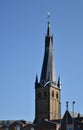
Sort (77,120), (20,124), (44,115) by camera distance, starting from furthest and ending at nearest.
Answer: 1. (44,115)
2. (20,124)
3. (77,120)

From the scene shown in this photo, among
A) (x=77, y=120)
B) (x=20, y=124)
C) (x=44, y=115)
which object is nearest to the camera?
(x=77, y=120)

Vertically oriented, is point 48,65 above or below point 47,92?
above

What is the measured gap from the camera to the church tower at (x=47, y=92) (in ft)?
414

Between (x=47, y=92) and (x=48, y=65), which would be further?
(x=48, y=65)

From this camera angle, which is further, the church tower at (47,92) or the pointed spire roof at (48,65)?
the pointed spire roof at (48,65)

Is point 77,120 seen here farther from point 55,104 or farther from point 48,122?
point 55,104

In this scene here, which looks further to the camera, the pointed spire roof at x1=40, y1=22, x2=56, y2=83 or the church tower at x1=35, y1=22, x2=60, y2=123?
the pointed spire roof at x1=40, y1=22, x2=56, y2=83

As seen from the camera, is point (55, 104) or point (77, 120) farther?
point (55, 104)

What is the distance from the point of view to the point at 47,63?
5108 inches

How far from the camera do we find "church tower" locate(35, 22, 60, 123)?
12631cm

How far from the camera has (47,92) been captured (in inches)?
5044

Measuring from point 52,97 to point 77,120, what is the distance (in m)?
25.4

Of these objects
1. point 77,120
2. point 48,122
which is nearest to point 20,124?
point 48,122

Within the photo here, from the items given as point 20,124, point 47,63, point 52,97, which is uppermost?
point 47,63
